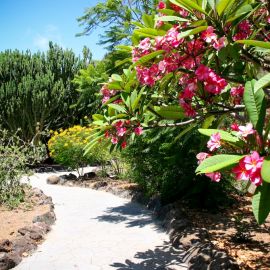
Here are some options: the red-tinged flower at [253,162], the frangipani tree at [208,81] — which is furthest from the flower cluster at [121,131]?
the red-tinged flower at [253,162]

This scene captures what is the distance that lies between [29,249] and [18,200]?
10.9ft

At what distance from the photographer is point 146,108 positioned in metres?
3.55

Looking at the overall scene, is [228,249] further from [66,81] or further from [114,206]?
[66,81]

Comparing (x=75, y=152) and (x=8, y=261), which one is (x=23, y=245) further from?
(x=75, y=152)

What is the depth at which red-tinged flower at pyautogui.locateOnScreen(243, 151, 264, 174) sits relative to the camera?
1.80 meters

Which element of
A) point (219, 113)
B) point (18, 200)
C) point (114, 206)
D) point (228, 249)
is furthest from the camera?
point (114, 206)

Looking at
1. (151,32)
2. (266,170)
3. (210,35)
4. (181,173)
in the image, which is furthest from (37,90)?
(266,170)

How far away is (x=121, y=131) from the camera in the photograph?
11.4ft

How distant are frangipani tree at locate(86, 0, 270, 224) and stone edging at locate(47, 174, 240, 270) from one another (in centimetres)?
175

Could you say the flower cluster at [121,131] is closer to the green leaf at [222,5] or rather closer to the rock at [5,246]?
the green leaf at [222,5]

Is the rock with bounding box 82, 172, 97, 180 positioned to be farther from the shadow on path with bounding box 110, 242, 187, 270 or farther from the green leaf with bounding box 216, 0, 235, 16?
the green leaf with bounding box 216, 0, 235, 16

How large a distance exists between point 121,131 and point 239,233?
2.96m

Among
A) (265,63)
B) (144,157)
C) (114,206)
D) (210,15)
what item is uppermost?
(210,15)

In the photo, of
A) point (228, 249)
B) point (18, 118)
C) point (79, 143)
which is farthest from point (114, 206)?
point (18, 118)
